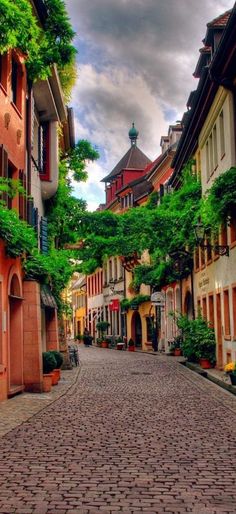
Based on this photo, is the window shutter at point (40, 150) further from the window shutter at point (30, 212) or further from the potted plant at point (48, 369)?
the potted plant at point (48, 369)

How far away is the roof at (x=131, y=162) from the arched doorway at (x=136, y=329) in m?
16.4

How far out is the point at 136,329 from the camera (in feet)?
187

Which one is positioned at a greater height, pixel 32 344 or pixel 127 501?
pixel 32 344

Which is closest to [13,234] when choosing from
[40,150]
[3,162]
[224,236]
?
[3,162]

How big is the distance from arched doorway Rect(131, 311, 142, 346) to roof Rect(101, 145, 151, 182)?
1635 cm

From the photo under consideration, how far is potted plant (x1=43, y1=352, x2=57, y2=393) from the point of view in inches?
724

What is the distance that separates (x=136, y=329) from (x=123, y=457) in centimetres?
4830

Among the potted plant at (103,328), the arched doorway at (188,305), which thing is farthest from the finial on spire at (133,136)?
the arched doorway at (188,305)

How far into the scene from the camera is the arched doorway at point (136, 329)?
5641cm

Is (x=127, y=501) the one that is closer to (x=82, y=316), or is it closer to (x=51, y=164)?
(x=51, y=164)

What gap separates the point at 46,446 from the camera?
A: 9.79 m

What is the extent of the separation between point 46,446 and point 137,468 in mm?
2021

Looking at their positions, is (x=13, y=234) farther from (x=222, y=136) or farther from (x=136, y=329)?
(x=136, y=329)

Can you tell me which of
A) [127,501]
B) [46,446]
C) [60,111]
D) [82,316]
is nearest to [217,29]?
[60,111]
